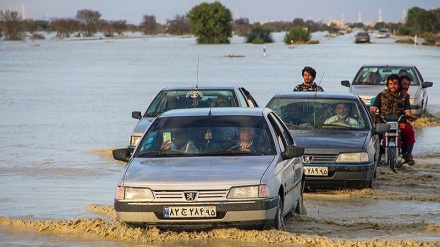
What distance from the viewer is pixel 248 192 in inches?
360

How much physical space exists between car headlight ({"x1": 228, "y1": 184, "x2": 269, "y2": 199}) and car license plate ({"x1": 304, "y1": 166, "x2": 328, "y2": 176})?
418 cm

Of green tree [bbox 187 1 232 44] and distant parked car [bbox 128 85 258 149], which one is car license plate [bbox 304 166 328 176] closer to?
distant parked car [bbox 128 85 258 149]

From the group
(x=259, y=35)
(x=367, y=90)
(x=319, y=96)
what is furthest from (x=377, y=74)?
(x=259, y=35)

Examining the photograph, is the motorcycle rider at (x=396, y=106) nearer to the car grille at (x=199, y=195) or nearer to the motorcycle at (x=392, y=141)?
the motorcycle at (x=392, y=141)

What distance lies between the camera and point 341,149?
13383 millimetres

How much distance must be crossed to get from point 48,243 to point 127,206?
1.26 metres

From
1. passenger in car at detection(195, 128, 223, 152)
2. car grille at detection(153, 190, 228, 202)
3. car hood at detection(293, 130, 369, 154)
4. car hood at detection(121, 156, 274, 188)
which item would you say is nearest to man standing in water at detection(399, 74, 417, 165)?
car hood at detection(293, 130, 369, 154)

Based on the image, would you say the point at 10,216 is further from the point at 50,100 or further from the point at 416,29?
the point at 416,29

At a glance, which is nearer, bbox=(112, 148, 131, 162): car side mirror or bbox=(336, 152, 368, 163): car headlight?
bbox=(112, 148, 131, 162): car side mirror

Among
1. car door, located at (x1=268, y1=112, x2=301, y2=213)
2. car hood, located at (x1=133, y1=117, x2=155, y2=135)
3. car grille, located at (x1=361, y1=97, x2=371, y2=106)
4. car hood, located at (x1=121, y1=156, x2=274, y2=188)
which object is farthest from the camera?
car grille, located at (x1=361, y1=97, x2=371, y2=106)

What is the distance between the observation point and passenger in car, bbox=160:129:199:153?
10141 mm

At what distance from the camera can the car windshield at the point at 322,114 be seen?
14516mm

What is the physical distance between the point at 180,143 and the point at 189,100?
259 inches

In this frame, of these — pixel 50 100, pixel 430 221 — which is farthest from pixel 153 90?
pixel 430 221
